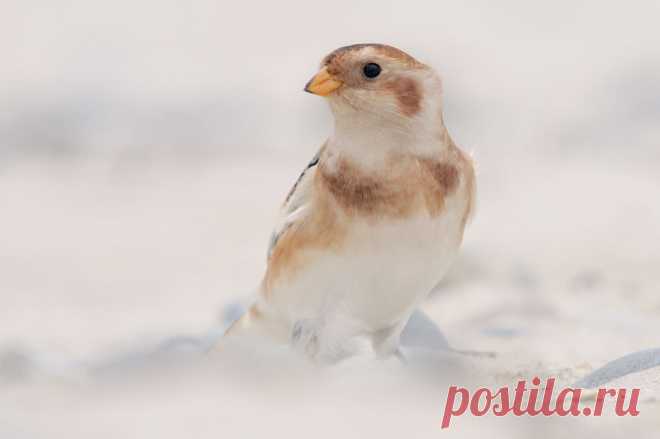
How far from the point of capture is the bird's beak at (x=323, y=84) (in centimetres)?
304

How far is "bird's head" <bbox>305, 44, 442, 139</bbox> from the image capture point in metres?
3.07

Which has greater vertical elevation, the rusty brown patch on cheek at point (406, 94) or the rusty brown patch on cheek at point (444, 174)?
the rusty brown patch on cheek at point (406, 94)

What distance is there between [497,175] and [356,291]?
9.94 ft

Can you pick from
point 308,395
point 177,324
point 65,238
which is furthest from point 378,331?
point 65,238

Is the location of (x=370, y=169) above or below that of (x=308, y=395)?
above

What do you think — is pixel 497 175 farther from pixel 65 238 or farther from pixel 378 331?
pixel 378 331

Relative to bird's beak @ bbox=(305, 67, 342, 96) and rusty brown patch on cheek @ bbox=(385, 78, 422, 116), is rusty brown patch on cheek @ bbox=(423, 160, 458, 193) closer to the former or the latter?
rusty brown patch on cheek @ bbox=(385, 78, 422, 116)

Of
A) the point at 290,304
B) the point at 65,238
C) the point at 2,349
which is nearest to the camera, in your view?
the point at 290,304

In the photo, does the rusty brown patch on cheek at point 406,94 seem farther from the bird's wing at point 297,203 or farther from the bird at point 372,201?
the bird's wing at point 297,203

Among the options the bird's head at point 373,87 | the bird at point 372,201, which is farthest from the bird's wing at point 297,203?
the bird's head at point 373,87

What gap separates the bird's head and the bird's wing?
9.4 inches

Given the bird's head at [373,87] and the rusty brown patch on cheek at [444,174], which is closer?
the bird's head at [373,87]

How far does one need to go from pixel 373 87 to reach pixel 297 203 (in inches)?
17.0

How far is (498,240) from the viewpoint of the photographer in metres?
5.26
